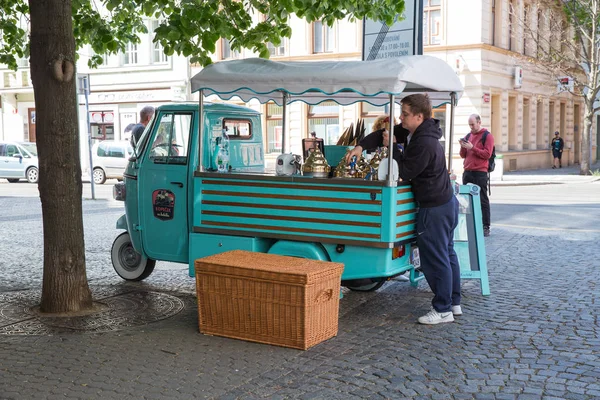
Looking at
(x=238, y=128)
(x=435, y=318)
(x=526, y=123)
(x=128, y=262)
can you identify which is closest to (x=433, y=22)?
(x=526, y=123)

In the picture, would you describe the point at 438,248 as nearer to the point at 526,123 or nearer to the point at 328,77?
the point at 328,77

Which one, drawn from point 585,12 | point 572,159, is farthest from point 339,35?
point 572,159

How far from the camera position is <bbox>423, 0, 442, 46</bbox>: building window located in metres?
30.6

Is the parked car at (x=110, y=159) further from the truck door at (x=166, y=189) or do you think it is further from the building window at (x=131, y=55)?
the truck door at (x=166, y=189)

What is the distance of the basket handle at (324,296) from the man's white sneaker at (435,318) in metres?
0.99

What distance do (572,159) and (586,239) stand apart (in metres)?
30.7

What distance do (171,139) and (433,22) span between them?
24720mm

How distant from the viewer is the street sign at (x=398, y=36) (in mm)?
10031

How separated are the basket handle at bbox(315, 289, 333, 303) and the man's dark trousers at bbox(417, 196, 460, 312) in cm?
102

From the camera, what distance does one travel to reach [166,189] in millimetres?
7934

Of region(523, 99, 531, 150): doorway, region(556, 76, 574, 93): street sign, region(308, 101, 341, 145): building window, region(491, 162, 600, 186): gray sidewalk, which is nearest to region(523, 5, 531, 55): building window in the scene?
region(523, 99, 531, 150): doorway

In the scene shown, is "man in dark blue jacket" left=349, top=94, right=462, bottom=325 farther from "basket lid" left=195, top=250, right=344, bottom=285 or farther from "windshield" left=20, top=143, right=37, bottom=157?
"windshield" left=20, top=143, right=37, bottom=157

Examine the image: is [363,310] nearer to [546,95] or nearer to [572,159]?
[546,95]

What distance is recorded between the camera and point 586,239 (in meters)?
11.8
